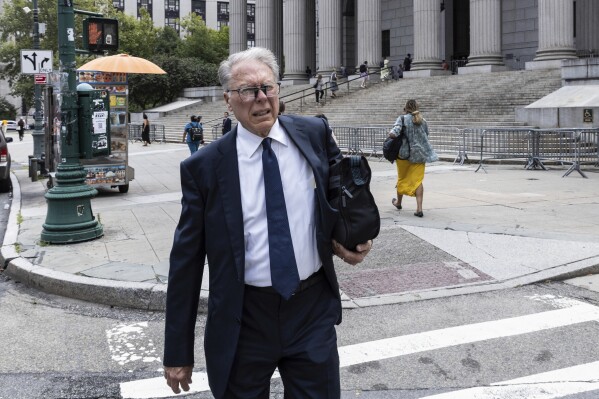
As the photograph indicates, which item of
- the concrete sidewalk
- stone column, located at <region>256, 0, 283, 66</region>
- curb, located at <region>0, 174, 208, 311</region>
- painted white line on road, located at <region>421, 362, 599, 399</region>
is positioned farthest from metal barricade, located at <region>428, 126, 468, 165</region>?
stone column, located at <region>256, 0, 283, 66</region>

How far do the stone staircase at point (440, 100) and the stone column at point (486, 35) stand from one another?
1.53 metres

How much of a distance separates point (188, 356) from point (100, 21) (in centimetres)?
829

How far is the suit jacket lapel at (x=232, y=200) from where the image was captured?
267cm

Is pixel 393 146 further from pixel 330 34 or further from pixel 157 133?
pixel 330 34

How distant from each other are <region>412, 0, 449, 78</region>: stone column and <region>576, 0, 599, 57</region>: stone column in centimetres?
867

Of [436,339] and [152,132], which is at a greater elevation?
[152,132]

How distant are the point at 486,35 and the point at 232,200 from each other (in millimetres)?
35619

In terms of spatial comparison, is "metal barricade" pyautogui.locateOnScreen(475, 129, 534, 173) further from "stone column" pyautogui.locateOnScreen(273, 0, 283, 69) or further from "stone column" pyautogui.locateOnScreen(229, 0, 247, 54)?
"stone column" pyautogui.locateOnScreen(229, 0, 247, 54)

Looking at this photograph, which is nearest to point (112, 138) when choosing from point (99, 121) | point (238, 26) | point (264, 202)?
point (99, 121)

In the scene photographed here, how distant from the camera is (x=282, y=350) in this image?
2.70 metres

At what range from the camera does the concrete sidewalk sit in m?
7.12

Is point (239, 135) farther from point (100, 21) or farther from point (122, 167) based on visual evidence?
point (122, 167)

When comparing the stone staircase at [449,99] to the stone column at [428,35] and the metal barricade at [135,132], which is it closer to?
the stone column at [428,35]

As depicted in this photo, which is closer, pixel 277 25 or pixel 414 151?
pixel 414 151
